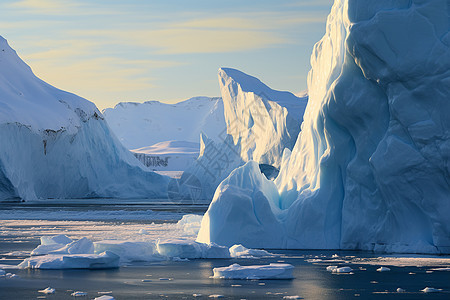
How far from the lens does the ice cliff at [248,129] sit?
149 feet

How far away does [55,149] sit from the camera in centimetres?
6062

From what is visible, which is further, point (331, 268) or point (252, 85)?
point (252, 85)

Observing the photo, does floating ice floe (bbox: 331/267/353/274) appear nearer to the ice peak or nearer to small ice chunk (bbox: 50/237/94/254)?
small ice chunk (bbox: 50/237/94/254)

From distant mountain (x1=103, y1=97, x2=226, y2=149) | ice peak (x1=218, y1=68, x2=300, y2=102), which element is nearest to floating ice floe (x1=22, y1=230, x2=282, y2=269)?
ice peak (x1=218, y1=68, x2=300, y2=102)

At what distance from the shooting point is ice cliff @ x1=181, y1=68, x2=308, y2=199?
45.4 metres

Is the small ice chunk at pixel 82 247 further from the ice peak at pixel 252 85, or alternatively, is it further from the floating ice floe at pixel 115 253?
the ice peak at pixel 252 85

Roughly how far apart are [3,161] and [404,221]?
39983mm

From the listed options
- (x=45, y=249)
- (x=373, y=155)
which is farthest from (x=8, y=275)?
(x=373, y=155)

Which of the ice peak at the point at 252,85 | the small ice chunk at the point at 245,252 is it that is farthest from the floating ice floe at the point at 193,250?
the ice peak at the point at 252,85

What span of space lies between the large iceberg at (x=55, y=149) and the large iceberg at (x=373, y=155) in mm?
36826

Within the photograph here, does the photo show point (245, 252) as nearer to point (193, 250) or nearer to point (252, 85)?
point (193, 250)

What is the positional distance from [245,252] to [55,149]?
4570cm

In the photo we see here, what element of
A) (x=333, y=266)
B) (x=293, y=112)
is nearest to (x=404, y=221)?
(x=333, y=266)

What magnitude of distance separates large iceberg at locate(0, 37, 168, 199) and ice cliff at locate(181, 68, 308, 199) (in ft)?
41.8
